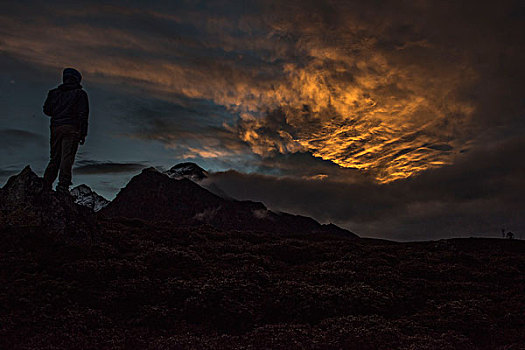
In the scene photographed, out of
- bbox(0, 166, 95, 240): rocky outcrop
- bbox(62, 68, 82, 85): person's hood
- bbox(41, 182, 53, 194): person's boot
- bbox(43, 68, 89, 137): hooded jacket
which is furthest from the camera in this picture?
bbox(62, 68, 82, 85): person's hood

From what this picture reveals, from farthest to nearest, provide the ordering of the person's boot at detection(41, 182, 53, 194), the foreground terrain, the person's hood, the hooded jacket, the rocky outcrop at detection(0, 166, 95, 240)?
1. the person's hood
2. the hooded jacket
3. the person's boot at detection(41, 182, 53, 194)
4. the rocky outcrop at detection(0, 166, 95, 240)
5. the foreground terrain

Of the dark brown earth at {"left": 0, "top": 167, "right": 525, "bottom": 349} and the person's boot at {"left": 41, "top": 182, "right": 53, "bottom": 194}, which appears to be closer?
the dark brown earth at {"left": 0, "top": 167, "right": 525, "bottom": 349}

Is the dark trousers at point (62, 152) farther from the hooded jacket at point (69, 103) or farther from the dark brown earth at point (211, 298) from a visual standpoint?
the dark brown earth at point (211, 298)

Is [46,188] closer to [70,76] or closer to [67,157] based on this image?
[67,157]

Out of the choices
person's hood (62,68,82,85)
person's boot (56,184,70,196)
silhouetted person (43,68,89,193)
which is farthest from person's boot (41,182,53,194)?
person's hood (62,68,82,85)

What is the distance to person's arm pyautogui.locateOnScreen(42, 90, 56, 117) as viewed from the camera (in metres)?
22.9

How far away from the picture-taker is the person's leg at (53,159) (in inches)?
901

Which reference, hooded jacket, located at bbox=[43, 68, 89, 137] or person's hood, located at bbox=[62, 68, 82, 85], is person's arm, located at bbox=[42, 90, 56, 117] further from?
person's hood, located at bbox=[62, 68, 82, 85]

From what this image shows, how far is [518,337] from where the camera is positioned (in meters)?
18.4

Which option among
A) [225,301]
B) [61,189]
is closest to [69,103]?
[61,189]

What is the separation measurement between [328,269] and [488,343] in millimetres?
12107

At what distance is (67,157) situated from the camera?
22469mm

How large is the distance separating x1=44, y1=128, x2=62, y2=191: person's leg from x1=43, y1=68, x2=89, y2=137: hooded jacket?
0.71m

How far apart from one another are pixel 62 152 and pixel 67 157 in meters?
0.36
